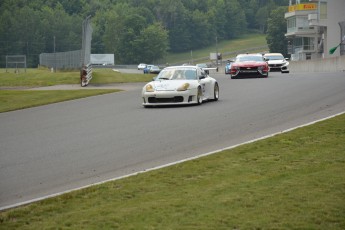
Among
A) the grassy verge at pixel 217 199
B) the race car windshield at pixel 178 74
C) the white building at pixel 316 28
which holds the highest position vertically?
the white building at pixel 316 28

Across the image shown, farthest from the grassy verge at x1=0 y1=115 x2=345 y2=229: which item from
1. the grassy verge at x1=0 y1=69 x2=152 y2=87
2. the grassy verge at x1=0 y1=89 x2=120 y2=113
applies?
the grassy verge at x1=0 y1=69 x2=152 y2=87

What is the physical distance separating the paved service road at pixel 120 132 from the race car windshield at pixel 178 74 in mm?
1104

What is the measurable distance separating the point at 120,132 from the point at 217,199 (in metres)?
7.30

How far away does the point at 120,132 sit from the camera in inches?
593

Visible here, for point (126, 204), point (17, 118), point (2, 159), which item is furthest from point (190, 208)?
point (17, 118)

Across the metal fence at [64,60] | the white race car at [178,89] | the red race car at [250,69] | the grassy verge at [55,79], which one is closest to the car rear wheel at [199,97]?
the white race car at [178,89]

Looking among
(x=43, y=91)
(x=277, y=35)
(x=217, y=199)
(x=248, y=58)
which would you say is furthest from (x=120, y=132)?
(x=277, y=35)

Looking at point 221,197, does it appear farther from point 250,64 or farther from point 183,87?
point 250,64

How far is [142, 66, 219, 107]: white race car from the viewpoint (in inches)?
850

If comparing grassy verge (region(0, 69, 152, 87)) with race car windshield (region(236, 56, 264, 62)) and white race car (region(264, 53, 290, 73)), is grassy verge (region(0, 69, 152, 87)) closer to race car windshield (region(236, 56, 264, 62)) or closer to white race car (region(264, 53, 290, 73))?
race car windshield (region(236, 56, 264, 62))

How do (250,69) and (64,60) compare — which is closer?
(250,69)

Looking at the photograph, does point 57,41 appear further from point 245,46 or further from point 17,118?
point 17,118

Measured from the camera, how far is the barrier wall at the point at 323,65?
178ft

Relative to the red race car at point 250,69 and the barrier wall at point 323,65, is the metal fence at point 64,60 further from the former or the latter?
the red race car at point 250,69
